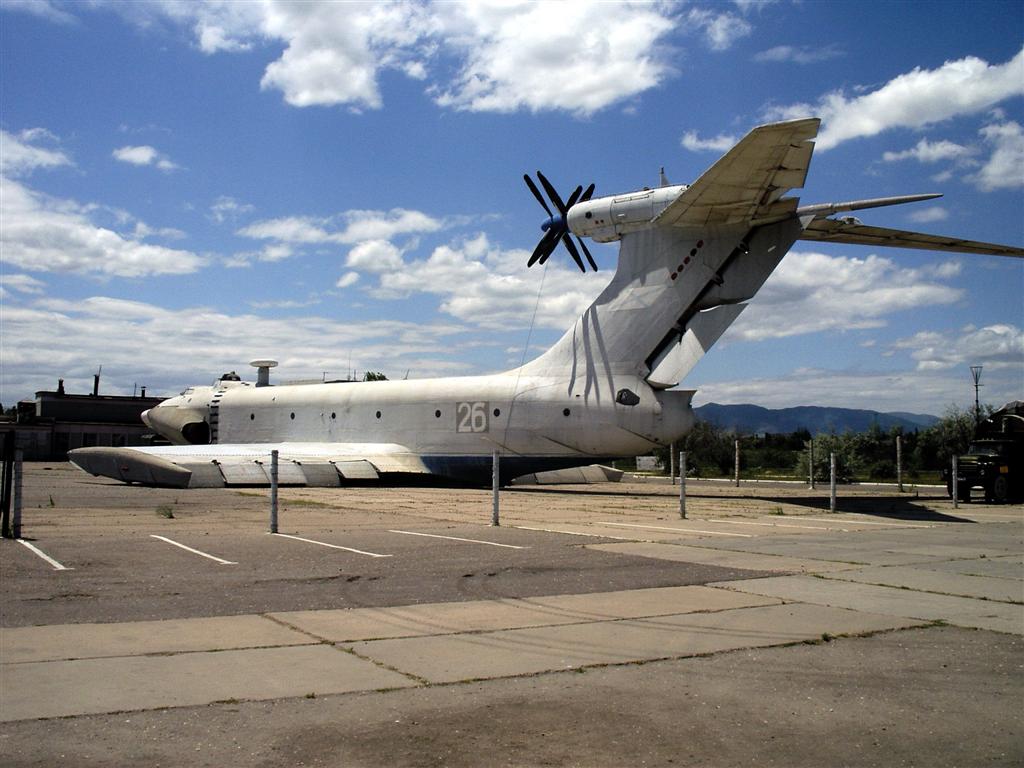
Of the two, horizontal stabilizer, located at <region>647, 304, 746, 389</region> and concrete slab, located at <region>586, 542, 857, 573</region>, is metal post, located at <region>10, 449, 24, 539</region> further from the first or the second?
horizontal stabilizer, located at <region>647, 304, 746, 389</region>

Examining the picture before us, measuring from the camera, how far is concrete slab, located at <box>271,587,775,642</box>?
6.96 m

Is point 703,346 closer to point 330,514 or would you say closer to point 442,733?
point 330,514

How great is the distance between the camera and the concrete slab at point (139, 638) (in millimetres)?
6109

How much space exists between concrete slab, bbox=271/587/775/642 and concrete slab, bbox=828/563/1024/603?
6.61 ft

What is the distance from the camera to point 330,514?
59.2 ft

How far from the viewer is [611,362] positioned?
26.2 metres

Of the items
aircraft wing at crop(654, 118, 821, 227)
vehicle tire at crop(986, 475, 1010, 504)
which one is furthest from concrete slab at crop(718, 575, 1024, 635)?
vehicle tire at crop(986, 475, 1010, 504)

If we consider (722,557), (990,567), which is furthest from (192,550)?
(990,567)

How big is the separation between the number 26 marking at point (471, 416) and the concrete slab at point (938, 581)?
19217 mm

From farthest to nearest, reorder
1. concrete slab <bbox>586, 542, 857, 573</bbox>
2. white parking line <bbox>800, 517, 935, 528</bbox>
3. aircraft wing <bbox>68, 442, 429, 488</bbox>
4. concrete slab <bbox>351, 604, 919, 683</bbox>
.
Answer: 1. aircraft wing <bbox>68, 442, 429, 488</bbox>
2. white parking line <bbox>800, 517, 935, 528</bbox>
3. concrete slab <bbox>586, 542, 857, 573</bbox>
4. concrete slab <bbox>351, 604, 919, 683</bbox>

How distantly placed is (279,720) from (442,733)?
889mm

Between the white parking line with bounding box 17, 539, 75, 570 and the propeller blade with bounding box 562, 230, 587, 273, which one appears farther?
the propeller blade with bounding box 562, 230, 587, 273

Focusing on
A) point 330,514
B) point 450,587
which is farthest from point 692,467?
point 450,587

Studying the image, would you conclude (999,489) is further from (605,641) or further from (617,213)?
(605,641)
